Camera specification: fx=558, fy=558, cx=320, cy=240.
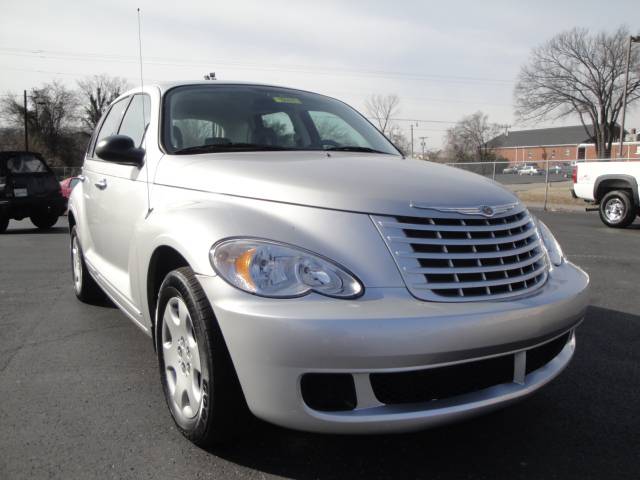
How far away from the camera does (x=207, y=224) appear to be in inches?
91.7

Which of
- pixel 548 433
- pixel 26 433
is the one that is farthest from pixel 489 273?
pixel 26 433

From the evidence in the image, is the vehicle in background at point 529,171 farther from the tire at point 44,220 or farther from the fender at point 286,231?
the fender at point 286,231

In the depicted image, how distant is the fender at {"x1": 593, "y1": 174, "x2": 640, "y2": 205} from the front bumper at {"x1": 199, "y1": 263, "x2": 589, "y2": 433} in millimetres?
10999

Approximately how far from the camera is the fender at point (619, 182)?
11500 millimetres

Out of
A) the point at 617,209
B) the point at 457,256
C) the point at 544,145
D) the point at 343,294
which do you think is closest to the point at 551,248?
the point at 457,256

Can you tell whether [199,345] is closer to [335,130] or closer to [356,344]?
[356,344]

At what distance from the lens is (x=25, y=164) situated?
12703 millimetres

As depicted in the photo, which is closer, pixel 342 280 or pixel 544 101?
pixel 342 280

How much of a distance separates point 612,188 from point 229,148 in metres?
11.4

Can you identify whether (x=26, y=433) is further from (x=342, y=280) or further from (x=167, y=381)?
(x=342, y=280)

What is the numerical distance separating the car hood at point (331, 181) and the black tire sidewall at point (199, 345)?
0.48 m

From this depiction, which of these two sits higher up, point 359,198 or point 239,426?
point 359,198

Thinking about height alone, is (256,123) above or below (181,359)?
above

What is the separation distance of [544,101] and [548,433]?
45.0 m
